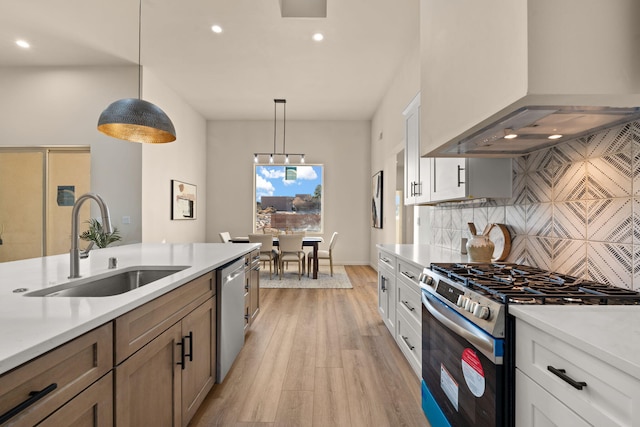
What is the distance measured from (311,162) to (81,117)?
428 centimetres

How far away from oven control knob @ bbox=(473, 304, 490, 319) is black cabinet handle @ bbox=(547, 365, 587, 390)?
25cm

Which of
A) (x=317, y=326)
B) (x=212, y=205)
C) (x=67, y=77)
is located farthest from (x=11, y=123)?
(x=317, y=326)

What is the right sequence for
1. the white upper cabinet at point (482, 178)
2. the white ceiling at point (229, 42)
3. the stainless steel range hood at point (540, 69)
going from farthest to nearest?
the white ceiling at point (229, 42) < the white upper cabinet at point (482, 178) < the stainless steel range hood at point (540, 69)

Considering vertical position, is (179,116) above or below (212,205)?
above

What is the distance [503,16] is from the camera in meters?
1.14

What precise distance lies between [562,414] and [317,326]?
2.58 meters

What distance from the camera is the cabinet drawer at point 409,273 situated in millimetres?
2070

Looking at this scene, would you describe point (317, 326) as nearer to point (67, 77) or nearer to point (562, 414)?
point (562, 414)

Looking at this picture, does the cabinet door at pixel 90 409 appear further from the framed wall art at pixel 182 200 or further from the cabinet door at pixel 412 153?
the framed wall art at pixel 182 200

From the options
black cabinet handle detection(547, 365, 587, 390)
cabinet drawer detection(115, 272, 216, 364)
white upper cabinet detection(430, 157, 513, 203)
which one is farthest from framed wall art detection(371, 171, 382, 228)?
black cabinet handle detection(547, 365, 587, 390)

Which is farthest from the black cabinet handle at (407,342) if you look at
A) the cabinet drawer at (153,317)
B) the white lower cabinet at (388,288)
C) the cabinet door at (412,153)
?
the cabinet drawer at (153,317)

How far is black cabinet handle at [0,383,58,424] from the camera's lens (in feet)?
2.10

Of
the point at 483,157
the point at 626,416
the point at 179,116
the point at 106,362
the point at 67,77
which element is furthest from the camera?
the point at 179,116

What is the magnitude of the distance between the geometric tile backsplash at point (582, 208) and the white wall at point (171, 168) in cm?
489
